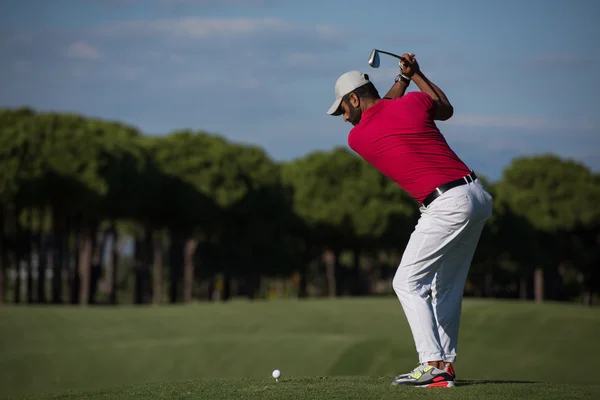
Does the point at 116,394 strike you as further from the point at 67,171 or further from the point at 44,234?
the point at 44,234

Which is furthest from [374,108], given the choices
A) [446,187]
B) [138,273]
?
[138,273]

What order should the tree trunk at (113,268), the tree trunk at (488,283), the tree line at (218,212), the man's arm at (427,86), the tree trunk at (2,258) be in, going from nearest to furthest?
the man's arm at (427,86) < the tree trunk at (2,258) < the tree line at (218,212) < the tree trunk at (113,268) < the tree trunk at (488,283)

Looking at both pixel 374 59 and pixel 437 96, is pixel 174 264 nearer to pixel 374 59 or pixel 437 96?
pixel 374 59

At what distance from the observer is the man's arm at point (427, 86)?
8891mm

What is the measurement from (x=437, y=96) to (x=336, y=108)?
100 cm

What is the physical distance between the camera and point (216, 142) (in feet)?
229

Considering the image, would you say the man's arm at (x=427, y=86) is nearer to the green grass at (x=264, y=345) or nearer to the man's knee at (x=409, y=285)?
the man's knee at (x=409, y=285)

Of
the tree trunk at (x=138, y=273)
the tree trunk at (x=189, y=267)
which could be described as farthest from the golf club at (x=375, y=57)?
the tree trunk at (x=189, y=267)

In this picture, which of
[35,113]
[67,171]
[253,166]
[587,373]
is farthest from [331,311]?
[253,166]

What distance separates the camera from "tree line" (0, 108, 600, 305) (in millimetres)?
53031

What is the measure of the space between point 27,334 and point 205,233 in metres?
34.5

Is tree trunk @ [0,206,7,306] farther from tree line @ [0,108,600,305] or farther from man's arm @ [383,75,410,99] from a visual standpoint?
man's arm @ [383,75,410,99]

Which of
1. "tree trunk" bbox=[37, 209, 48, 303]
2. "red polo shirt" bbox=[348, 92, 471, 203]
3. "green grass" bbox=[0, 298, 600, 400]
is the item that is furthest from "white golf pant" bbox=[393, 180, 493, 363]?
"tree trunk" bbox=[37, 209, 48, 303]

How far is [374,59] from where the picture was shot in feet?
30.0
